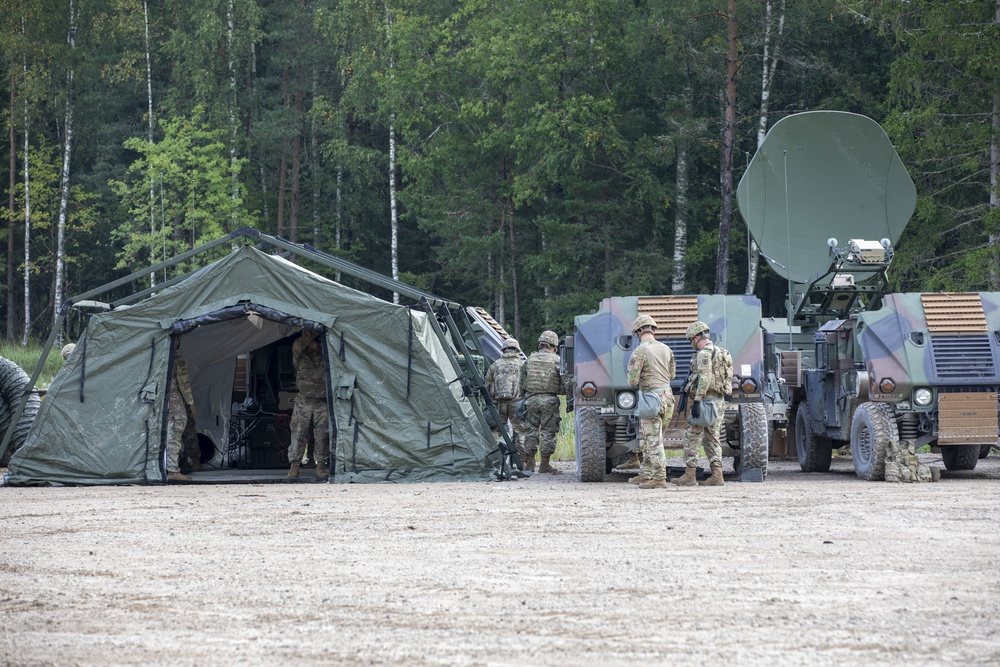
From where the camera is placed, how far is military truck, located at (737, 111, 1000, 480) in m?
14.4

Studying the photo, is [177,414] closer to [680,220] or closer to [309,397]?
[309,397]

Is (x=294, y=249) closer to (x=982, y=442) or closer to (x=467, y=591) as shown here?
(x=982, y=442)

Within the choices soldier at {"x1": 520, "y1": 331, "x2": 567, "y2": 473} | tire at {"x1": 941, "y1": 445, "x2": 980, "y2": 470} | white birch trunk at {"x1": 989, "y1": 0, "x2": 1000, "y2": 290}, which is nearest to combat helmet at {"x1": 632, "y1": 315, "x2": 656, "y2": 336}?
soldier at {"x1": 520, "y1": 331, "x2": 567, "y2": 473}

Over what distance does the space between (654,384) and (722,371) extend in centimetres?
73

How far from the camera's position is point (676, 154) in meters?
37.4

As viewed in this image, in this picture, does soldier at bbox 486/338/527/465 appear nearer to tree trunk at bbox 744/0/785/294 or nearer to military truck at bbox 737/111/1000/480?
military truck at bbox 737/111/1000/480

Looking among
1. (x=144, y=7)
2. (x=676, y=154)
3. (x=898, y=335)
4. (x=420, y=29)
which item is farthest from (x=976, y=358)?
(x=144, y=7)

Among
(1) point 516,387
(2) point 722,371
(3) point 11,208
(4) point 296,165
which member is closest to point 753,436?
(2) point 722,371

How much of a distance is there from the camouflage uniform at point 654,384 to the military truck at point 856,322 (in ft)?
7.83

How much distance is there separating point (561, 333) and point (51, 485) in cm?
2424

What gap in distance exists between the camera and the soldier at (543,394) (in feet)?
54.7

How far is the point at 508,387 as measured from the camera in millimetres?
17234

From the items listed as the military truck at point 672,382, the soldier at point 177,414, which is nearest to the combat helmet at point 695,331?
the military truck at point 672,382

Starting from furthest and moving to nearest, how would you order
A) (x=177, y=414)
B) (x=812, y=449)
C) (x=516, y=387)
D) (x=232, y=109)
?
(x=232, y=109), (x=812, y=449), (x=516, y=387), (x=177, y=414)
